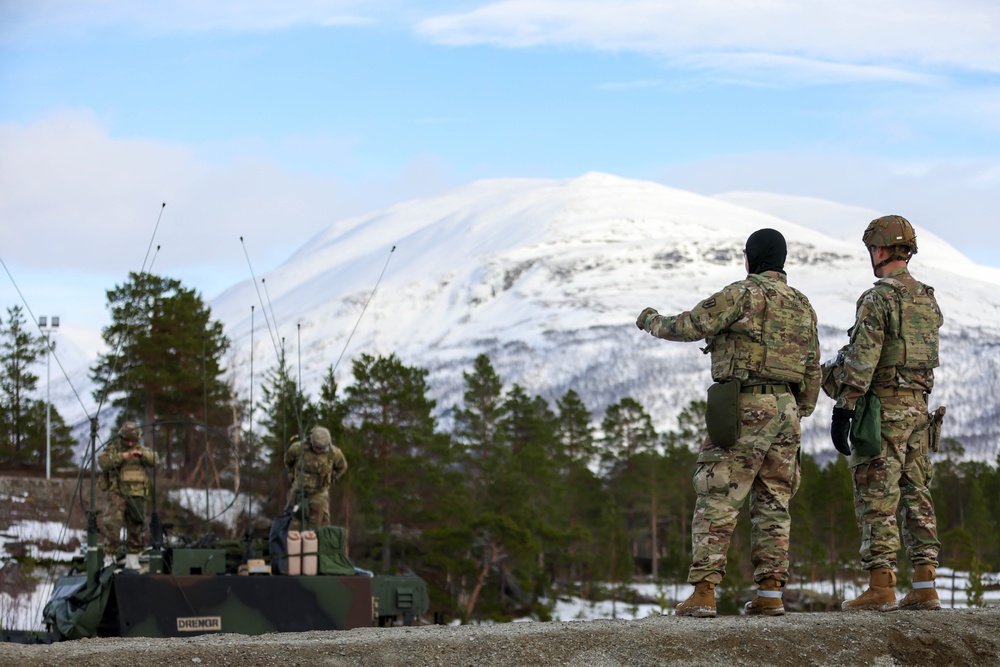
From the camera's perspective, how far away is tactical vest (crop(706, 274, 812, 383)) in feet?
25.9

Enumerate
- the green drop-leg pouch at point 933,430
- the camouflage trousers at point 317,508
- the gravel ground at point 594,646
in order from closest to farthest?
the gravel ground at point 594,646 < the green drop-leg pouch at point 933,430 < the camouflage trousers at point 317,508

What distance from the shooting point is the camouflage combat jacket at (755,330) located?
7801 millimetres

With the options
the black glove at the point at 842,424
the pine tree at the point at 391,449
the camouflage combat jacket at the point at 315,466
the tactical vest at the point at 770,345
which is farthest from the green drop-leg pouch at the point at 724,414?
the pine tree at the point at 391,449

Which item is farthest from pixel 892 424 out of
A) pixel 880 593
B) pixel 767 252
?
pixel 767 252

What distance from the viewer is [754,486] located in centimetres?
806

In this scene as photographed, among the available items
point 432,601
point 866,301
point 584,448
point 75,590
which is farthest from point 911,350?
point 584,448

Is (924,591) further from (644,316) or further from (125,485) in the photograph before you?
(125,485)

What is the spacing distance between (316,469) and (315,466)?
0.04 meters

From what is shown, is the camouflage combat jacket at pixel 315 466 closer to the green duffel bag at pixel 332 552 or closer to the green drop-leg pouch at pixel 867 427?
the green duffel bag at pixel 332 552

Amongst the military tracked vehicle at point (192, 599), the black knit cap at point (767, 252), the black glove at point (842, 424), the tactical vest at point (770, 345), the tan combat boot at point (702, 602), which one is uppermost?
the black knit cap at point (767, 252)

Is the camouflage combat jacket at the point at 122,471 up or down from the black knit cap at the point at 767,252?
down

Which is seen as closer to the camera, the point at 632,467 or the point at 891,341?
the point at 891,341

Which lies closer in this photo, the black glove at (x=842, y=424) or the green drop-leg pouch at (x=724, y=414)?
the green drop-leg pouch at (x=724, y=414)

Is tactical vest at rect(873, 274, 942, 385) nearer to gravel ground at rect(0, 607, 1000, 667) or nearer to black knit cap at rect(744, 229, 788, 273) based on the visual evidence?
black knit cap at rect(744, 229, 788, 273)
